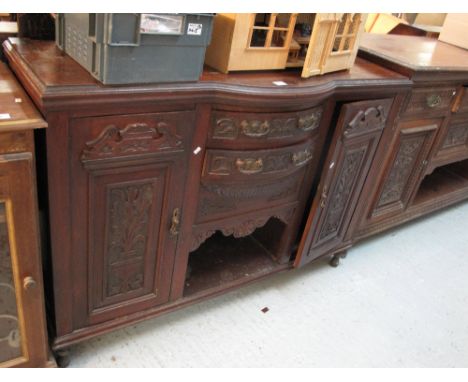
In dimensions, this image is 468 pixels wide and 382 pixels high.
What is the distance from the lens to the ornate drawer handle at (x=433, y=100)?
160 cm

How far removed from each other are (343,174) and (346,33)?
46cm

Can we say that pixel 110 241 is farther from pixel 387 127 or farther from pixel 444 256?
pixel 444 256

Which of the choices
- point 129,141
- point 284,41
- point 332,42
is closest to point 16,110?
point 129,141

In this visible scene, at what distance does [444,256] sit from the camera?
209cm

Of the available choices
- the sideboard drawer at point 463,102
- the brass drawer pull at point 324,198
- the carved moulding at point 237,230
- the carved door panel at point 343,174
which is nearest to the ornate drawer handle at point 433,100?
the sideboard drawer at point 463,102

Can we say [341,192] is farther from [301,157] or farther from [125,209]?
[125,209]

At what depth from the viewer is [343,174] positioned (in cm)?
150

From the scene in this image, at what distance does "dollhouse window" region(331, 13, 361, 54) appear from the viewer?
126 cm

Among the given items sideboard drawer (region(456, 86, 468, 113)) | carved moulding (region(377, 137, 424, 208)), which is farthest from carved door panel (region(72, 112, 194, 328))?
sideboard drawer (region(456, 86, 468, 113))

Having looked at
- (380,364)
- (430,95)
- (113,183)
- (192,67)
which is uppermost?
(192,67)

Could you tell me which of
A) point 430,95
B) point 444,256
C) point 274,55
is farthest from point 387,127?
point 444,256

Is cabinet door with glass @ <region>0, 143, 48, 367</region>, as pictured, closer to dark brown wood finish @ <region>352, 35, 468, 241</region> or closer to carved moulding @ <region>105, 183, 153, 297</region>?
carved moulding @ <region>105, 183, 153, 297</region>

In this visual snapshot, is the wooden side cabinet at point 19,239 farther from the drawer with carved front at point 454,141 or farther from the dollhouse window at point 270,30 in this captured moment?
the drawer with carved front at point 454,141
